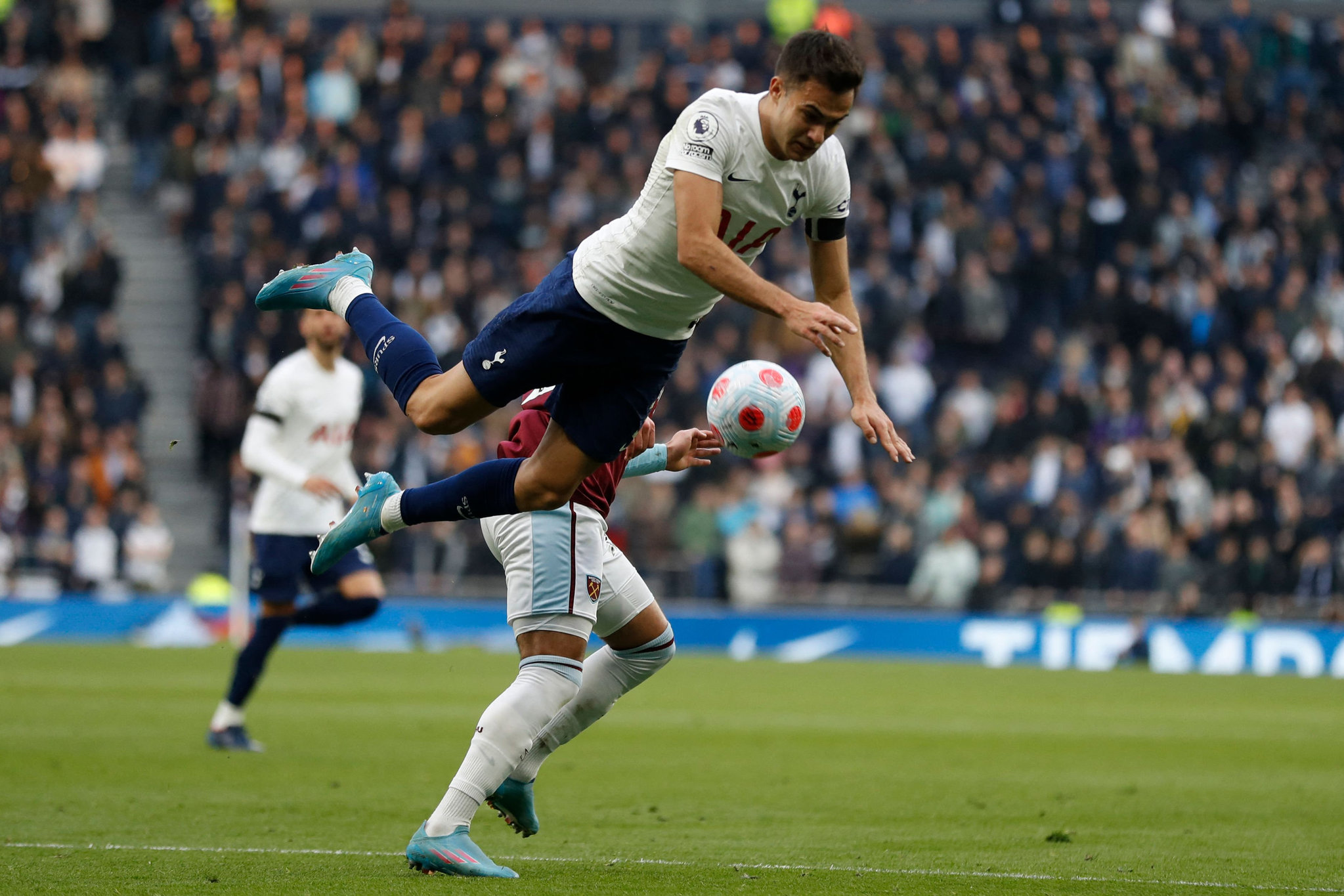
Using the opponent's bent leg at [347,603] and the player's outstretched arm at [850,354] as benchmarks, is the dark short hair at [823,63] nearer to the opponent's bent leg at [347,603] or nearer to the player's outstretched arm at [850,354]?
the player's outstretched arm at [850,354]

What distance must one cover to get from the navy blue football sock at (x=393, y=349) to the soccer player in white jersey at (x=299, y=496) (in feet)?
11.4

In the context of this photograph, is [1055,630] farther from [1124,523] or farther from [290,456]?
[290,456]

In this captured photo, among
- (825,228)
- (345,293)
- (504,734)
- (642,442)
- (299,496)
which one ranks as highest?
(825,228)

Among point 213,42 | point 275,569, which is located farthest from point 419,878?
point 213,42

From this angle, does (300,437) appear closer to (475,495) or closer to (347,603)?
(347,603)

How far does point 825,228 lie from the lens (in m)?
6.79

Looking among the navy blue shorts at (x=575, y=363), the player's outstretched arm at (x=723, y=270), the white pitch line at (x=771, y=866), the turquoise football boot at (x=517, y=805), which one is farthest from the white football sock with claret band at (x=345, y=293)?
the white pitch line at (x=771, y=866)

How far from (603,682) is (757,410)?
1335 millimetres

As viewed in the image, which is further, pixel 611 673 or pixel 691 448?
pixel 691 448

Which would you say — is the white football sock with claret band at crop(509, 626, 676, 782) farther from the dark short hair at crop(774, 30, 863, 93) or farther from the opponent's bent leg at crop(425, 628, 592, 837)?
the dark short hair at crop(774, 30, 863, 93)

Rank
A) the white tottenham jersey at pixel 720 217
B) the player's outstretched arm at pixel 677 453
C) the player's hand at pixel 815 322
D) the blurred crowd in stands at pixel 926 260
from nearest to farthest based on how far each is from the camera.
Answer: the player's hand at pixel 815 322, the white tottenham jersey at pixel 720 217, the player's outstretched arm at pixel 677 453, the blurred crowd in stands at pixel 926 260

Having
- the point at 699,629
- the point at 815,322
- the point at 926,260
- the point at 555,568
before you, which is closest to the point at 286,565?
the point at 555,568

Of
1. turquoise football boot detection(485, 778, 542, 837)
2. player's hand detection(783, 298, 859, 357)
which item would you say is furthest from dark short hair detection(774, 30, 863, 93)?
turquoise football boot detection(485, 778, 542, 837)

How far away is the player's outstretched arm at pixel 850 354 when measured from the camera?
636 cm
